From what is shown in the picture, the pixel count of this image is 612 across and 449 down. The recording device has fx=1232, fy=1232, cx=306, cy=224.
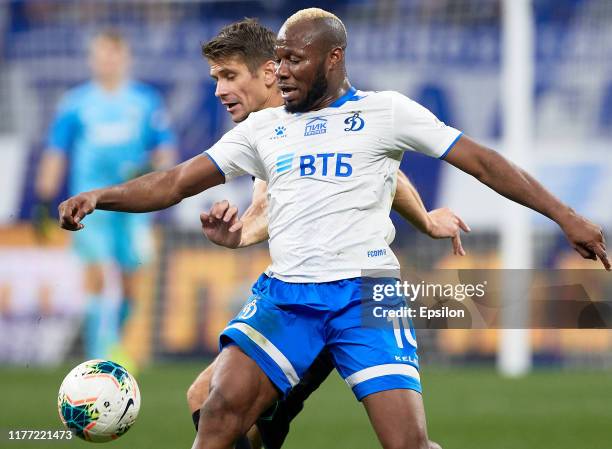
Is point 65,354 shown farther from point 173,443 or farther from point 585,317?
point 585,317

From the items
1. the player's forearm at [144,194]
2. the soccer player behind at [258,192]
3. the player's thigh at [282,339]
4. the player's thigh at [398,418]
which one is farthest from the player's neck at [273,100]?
the player's thigh at [398,418]

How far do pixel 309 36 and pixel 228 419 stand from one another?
1.75 metres

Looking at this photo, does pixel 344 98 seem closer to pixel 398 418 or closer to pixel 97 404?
pixel 398 418

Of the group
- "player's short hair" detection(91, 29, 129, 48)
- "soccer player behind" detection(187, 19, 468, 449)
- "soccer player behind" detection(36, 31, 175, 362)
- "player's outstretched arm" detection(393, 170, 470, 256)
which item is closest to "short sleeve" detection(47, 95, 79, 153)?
"soccer player behind" detection(36, 31, 175, 362)

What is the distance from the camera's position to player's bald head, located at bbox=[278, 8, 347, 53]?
5582 millimetres

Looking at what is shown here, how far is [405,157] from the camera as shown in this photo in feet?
52.5

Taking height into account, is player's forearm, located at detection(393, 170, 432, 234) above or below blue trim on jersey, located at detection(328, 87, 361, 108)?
below

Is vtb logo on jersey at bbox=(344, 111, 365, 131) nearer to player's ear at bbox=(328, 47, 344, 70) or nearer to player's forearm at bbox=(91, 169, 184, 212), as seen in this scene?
player's ear at bbox=(328, 47, 344, 70)

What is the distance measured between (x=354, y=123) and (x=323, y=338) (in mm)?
982

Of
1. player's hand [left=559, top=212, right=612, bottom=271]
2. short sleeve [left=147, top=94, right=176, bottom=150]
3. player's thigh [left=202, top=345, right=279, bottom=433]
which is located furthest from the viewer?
short sleeve [left=147, top=94, right=176, bottom=150]

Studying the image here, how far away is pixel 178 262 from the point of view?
16.3 m

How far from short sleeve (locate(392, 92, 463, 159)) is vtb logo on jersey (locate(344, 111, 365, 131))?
0.15 m

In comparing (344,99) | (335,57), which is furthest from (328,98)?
(335,57)

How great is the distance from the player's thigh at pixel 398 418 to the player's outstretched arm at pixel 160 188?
1.26m
